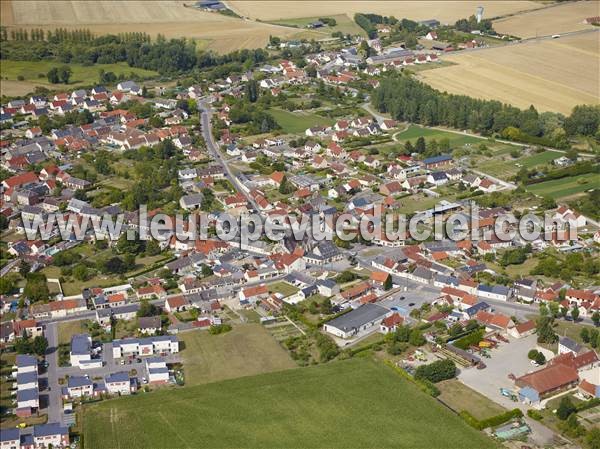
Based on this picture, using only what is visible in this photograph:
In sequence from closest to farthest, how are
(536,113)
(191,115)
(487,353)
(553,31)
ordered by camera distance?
(487,353) → (536,113) → (191,115) → (553,31)

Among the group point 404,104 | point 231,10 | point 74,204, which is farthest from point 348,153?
point 231,10

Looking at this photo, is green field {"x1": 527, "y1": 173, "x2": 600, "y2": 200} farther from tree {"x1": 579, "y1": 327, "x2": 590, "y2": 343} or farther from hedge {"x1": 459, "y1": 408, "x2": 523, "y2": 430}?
hedge {"x1": 459, "y1": 408, "x2": 523, "y2": 430}

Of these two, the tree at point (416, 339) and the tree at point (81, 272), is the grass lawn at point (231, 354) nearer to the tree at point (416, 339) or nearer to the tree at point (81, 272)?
the tree at point (416, 339)

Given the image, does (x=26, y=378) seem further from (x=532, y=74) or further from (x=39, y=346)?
(x=532, y=74)

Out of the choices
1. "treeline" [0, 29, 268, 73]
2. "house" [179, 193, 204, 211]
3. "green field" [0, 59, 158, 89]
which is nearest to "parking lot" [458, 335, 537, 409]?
"house" [179, 193, 204, 211]

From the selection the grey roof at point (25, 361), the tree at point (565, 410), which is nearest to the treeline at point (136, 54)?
the grey roof at point (25, 361)

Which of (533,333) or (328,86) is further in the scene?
(328,86)

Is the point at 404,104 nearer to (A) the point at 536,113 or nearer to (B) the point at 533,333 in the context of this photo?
(A) the point at 536,113

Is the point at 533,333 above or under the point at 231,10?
under
